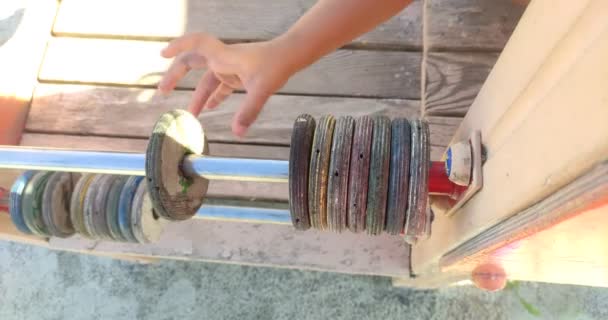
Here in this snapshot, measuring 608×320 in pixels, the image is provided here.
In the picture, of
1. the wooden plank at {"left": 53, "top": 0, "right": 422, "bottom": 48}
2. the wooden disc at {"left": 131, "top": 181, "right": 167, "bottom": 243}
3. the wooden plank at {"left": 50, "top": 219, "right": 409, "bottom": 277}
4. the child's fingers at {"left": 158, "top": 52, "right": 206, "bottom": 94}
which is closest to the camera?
the wooden disc at {"left": 131, "top": 181, "right": 167, "bottom": 243}

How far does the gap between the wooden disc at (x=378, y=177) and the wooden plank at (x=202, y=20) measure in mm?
666

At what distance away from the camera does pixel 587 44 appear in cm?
34

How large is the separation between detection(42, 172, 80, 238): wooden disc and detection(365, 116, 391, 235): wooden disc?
1.96 ft

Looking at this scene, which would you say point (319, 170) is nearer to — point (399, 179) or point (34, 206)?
point (399, 179)

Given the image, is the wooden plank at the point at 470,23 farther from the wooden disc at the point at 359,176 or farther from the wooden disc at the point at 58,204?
the wooden disc at the point at 58,204

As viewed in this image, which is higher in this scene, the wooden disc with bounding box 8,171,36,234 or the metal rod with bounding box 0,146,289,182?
the metal rod with bounding box 0,146,289,182

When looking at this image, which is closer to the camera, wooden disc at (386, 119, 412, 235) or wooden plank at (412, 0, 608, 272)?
wooden plank at (412, 0, 608, 272)

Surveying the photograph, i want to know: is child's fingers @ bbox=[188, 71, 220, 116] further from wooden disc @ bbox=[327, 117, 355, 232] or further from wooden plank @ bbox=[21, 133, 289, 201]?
wooden disc @ bbox=[327, 117, 355, 232]

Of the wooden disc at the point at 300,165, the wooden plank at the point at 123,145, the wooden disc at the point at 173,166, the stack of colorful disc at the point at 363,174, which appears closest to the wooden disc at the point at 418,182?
the stack of colorful disc at the point at 363,174

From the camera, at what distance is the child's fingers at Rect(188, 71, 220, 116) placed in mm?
1017

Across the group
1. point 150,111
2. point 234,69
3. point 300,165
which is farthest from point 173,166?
point 150,111

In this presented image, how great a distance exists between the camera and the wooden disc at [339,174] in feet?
1.90

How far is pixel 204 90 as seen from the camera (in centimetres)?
103

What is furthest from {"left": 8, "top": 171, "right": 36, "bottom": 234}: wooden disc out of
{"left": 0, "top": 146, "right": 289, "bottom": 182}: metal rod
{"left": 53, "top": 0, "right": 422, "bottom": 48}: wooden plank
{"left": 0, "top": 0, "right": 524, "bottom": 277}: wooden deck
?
{"left": 53, "top": 0, "right": 422, "bottom": 48}: wooden plank
